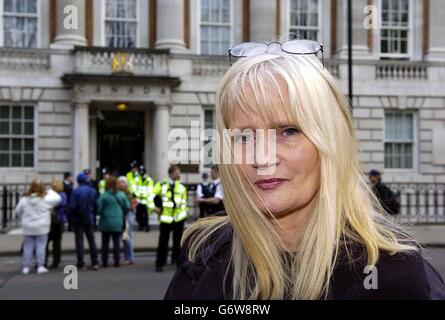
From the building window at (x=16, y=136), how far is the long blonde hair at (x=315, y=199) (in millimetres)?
20498

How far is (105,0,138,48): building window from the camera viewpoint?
865 inches

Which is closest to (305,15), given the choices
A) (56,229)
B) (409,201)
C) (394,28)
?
(394,28)

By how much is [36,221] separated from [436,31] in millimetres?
16999

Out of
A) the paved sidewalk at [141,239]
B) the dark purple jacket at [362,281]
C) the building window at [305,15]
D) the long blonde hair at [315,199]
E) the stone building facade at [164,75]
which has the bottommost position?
the paved sidewalk at [141,239]

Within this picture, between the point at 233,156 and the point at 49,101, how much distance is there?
20.3m

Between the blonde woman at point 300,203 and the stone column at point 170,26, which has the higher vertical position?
the stone column at point 170,26

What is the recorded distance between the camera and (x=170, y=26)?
846 inches

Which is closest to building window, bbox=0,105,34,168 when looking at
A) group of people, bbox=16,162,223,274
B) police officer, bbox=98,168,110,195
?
police officer, bbox=98,168,110,195

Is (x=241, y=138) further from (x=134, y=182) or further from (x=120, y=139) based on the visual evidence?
(x=120, y=139)

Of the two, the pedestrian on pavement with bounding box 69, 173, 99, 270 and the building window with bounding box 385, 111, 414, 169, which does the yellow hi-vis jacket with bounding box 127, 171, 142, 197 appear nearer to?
the pedestrian on pavement with bounding box 69, 173, 99, 270

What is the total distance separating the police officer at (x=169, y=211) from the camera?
1106cm

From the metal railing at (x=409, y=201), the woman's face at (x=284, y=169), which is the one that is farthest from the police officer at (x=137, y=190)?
the woman's face at (x=284, y=169)

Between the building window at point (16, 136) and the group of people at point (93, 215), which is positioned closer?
the group of people at point (93, 215)

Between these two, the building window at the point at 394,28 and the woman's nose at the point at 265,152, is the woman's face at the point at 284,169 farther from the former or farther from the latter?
the building window at the point at 394,28
